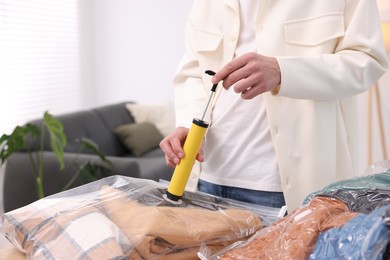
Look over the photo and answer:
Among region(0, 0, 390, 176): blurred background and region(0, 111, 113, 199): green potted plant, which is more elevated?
region(0, 0, 390, 176): blurred background

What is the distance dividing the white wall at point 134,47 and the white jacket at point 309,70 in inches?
152

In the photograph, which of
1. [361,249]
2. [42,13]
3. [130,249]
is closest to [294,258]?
[361,249]

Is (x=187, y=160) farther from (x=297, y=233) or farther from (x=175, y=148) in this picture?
(x=297, y=233)

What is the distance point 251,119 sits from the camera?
1.12 metres

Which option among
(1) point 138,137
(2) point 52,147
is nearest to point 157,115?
(1) point 138,137

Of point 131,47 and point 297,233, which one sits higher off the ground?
point 131,47

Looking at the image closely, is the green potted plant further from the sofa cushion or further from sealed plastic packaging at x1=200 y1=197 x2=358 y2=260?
sealed plastic packaging at x1=200 y1=197 x2=358 y2=260

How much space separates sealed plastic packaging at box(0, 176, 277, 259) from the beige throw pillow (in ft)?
12.2

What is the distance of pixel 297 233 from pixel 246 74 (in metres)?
0.33

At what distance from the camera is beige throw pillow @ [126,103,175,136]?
461 centimetres

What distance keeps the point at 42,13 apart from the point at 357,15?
3.92 m

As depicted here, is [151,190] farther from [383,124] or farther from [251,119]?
[383,124]

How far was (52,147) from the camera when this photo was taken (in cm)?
290

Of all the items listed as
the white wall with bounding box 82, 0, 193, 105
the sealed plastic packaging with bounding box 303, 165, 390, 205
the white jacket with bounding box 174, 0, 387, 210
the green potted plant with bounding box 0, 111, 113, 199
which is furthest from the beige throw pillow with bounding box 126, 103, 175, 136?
the sealed plastic packaging with bounding box 303, 165, 390, 205
